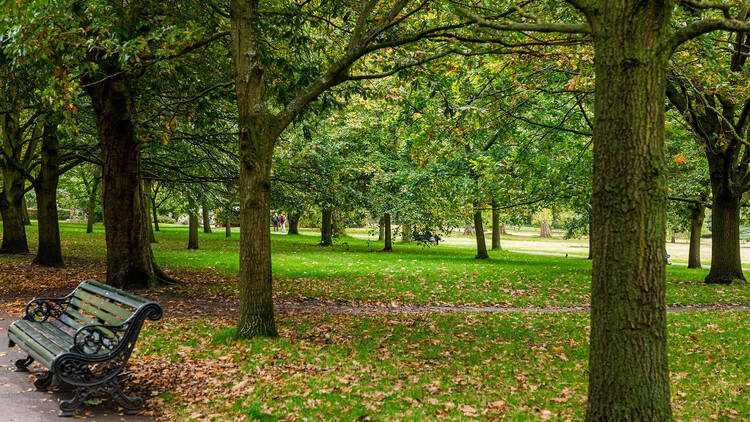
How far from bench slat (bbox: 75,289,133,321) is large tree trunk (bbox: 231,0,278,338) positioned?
1.98m

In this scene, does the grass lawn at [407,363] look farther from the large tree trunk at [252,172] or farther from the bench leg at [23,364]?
the bench leg at [23,364]

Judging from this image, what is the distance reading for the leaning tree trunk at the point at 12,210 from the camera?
58.4 ft

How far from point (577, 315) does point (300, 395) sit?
302 inches

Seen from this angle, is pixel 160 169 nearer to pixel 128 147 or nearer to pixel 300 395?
pixel 128 147

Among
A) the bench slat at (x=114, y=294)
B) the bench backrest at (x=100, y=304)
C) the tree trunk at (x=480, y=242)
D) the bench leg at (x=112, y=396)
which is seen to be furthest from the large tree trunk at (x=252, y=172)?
the tree trunk at (x=480, y=242)

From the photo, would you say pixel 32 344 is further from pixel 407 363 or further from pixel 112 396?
pixel 407 363

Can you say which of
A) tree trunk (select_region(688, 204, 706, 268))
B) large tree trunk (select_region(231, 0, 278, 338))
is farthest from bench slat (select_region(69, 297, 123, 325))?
tree trunk (select_region(688, 204, 706, 268))

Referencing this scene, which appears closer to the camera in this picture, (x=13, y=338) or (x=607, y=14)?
(x=607, y=14)

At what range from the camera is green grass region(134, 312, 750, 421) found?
16.4ft

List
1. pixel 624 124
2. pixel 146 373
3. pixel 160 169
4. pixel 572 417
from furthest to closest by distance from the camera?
pixel 160 169 < pixel 146 373 < pixel 572 417 < pixel 624 124

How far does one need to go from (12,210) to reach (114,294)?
1584cm

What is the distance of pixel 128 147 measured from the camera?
11141 millimetres

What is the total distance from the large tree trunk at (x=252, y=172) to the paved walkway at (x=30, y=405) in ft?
8.66

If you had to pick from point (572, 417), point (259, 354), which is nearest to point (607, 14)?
point (572, 417)
